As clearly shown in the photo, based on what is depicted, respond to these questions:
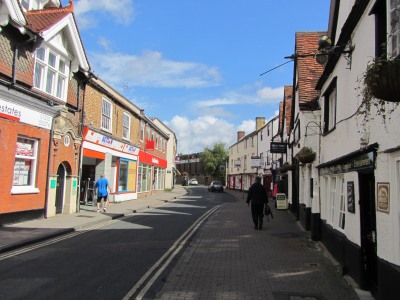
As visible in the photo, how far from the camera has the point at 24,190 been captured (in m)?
13.4

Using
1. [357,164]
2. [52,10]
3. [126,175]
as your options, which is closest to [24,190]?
[52,10]

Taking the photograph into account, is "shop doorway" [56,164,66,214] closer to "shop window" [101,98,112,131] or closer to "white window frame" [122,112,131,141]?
"shop window" [101,98,112,131]

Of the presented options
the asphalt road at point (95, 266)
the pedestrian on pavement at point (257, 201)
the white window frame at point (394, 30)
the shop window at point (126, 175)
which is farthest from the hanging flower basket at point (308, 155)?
the shop window at point (126, 175)

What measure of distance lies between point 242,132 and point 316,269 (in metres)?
61.5

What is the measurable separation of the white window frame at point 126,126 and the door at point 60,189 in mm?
9356

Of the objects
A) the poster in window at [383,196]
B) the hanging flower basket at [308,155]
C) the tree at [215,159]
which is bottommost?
the poster in window at [383,196]

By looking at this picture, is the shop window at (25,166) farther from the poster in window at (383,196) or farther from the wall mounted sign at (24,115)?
the poster in window at (383,196)

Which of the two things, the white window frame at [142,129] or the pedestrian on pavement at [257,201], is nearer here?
the pedestrian on pavement at [257,201]

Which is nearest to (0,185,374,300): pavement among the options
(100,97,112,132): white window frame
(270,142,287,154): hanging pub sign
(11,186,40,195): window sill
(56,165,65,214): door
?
(11,186,40,195): window sill

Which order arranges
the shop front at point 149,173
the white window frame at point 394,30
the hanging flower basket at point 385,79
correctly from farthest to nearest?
1. the shop front at point 149,173
2. the white window frame at point 394,30
3. the hanging flower basket at point 385,79

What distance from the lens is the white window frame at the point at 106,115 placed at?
71.1ft

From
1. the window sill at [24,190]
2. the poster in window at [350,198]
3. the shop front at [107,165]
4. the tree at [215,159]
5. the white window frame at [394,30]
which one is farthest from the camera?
the tree at [215,159]

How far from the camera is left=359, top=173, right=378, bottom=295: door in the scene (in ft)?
20.9

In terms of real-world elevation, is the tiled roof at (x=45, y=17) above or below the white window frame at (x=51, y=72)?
above
